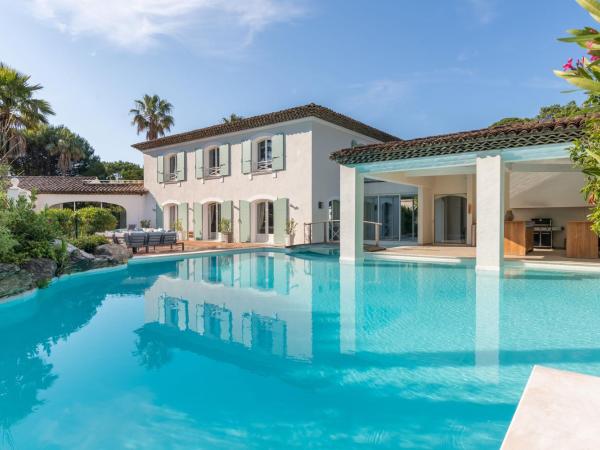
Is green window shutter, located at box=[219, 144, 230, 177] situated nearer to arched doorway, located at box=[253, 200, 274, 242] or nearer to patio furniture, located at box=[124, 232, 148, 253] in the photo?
arched doorway, located at box=[253, 200, 274, 242]

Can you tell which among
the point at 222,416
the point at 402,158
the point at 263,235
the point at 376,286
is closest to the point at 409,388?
the point at 222,416

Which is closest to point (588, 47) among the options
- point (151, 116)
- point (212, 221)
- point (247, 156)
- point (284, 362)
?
point (284, 362)

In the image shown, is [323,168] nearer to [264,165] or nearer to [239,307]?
[264,165]

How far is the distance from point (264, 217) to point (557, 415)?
18108 mm

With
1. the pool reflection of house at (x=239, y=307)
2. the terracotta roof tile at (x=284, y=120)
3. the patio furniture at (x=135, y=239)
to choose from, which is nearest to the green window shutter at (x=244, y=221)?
the terracotta roof tile at (x=284, y=120)

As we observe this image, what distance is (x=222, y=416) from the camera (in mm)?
3441

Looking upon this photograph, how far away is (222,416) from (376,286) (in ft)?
22.0

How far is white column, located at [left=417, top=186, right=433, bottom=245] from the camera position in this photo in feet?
61.2

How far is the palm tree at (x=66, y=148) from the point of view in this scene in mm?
34719

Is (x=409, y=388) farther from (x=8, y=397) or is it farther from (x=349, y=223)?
(x=349, y=223)

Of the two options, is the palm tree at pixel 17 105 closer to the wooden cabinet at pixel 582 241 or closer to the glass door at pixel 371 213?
the glass door at pixel 371 213

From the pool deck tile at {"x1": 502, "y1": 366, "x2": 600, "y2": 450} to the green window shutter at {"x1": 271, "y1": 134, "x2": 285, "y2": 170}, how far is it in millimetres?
16244

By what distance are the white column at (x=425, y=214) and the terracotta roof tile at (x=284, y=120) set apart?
4.79m

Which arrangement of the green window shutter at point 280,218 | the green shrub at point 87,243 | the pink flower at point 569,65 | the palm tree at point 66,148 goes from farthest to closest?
the palm tree at point 66,148 → the green window shutter at point 280,218 → the green shrub at point 87,243 → the pink flower at point 569,65
